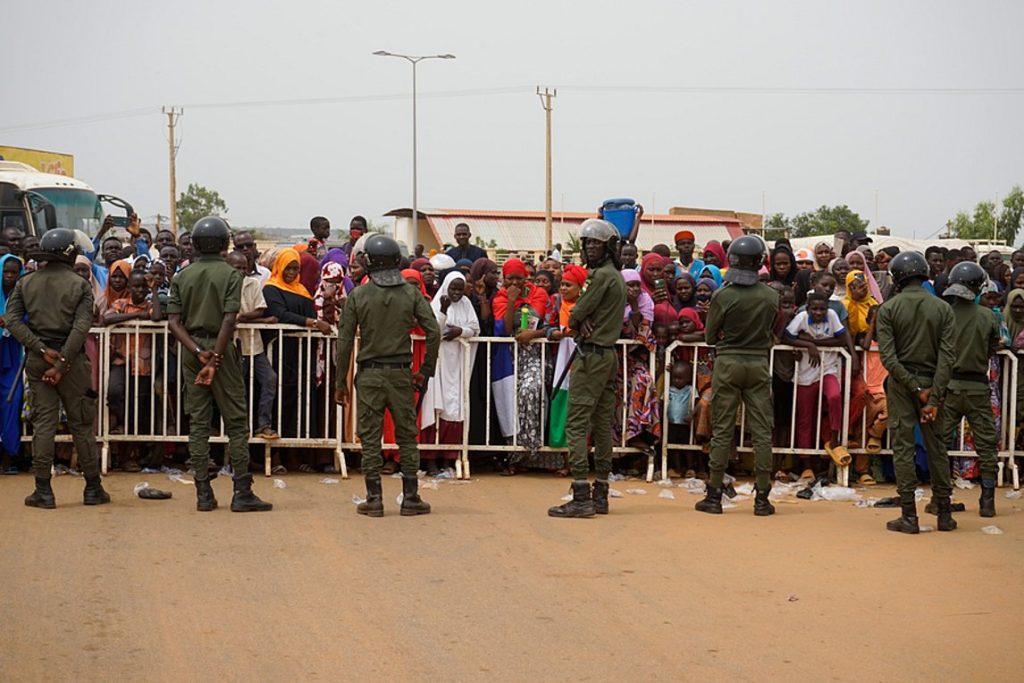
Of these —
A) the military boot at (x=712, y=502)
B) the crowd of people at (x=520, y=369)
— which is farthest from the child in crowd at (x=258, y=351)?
the military boot at (x=712, y=502)

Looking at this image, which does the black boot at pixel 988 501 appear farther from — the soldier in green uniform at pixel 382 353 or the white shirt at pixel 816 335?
the soldier in green uniform at pixel 382 353

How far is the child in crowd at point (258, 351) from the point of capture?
1075cm

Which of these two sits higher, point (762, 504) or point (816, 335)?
point (816, 335)

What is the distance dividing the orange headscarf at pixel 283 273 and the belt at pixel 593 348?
300 centimetres

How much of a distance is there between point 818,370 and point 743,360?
1640 millimetres

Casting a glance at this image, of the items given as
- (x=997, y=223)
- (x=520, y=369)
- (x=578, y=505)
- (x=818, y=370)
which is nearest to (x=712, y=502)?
(x=578, y=505)

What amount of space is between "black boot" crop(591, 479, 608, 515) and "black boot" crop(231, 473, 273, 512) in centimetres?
250

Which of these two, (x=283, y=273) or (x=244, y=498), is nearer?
(x=244, y=498)

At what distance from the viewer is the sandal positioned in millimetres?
10742

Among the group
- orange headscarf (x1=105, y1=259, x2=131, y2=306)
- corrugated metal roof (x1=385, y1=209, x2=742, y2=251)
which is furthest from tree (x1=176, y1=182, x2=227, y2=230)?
orange headscarf (x1=105, y1=259, x2=131, y2=306)

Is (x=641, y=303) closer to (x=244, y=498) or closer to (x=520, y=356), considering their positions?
(x=520, y=356)

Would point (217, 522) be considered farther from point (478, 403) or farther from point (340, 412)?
point (478, 403)

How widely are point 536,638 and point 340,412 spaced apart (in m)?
5.15

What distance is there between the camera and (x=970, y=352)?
922 centimetres
